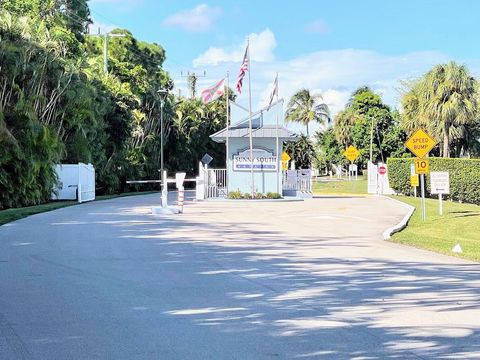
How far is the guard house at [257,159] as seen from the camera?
38.2 m

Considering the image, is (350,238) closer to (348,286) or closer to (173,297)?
(348,286)

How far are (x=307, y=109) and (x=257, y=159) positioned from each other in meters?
43.4

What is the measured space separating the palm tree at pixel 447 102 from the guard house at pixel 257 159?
15.9 m

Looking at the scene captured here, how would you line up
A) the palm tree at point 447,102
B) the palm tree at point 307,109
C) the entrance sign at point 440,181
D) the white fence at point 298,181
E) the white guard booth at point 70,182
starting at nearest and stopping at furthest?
the entrance sign at point 440,181 → the white guard booth at point 70,182 → the white fence at point 298,181 → the palm tree at point 447,102 → the palm tree at point 307,109

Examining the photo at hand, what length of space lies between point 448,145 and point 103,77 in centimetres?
2834

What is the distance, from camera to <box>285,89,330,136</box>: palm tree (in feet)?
262

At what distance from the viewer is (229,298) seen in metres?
8.53

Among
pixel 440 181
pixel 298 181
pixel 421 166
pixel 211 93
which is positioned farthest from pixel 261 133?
pixel 421 166

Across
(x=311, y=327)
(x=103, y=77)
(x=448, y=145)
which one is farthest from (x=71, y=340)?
(x=448, y=145)

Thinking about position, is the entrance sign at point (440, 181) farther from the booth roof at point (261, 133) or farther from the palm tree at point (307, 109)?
the palm tree at point (307, 109)

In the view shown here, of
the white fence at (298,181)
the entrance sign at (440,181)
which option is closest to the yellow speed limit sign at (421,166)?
the entrance sign at (440,181)

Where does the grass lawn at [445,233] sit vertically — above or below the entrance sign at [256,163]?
below

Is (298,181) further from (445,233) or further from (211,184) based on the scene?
(445,233)

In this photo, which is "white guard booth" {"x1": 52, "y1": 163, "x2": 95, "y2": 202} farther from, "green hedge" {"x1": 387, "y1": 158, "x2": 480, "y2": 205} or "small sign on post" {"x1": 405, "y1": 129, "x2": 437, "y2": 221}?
"green hedge" {"x1": 387, "y1": 158, "x2": 480, "y2": 205}
